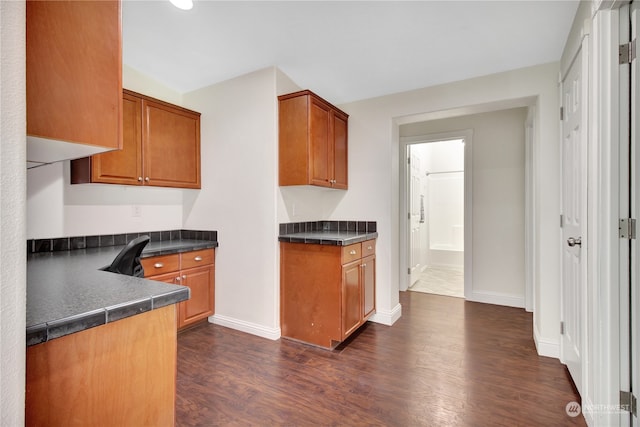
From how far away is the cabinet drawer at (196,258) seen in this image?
107 inches

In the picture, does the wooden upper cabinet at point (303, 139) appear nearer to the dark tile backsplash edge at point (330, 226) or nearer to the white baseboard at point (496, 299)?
the dark tile backsplash edge at point (330, 226)

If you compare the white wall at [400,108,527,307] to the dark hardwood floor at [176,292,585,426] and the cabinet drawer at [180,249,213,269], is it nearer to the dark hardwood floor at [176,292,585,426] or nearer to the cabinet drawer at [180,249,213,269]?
the dark hardwood floor at [176,292,585,426]

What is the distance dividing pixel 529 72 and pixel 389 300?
2402 mm

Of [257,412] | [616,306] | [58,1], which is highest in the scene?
[58,1]

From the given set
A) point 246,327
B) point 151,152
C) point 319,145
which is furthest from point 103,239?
point 319,145

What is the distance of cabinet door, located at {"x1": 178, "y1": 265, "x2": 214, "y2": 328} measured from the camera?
8.91 feet

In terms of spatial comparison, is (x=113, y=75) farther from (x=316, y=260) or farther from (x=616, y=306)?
(x=616, y=306)

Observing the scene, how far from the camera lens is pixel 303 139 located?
2.66 metres

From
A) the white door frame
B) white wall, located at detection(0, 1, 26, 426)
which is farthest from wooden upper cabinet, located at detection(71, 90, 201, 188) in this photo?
the white door frame

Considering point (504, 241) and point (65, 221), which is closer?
point (65, 221)

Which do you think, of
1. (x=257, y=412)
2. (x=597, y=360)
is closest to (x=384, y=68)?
(x=597, y=360)

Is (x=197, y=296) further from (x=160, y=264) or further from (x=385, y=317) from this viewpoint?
(x=385, y=317)

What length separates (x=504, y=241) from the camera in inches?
146

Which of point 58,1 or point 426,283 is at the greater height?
point 58,1
